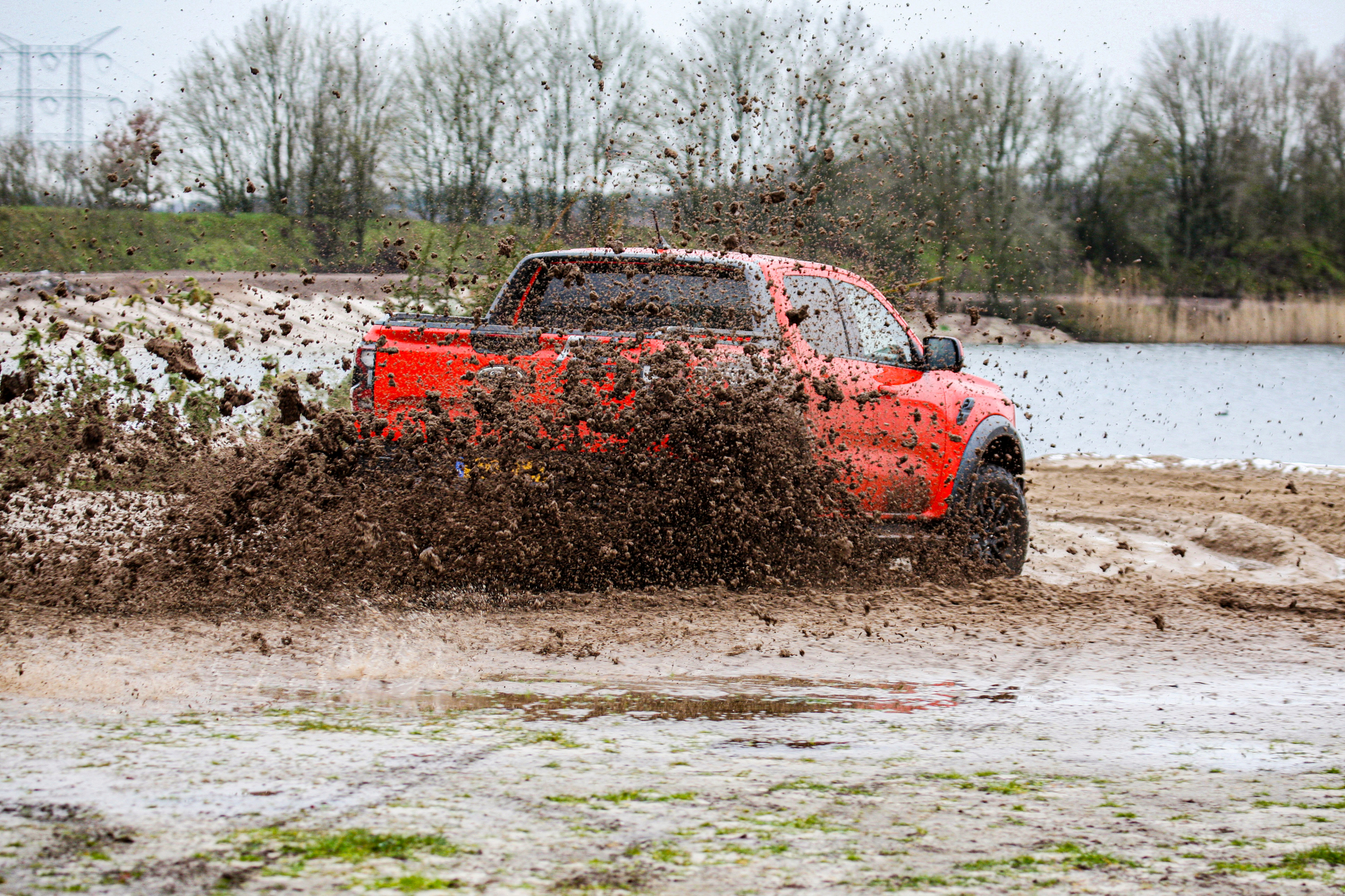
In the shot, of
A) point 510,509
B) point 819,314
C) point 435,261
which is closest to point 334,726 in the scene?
point 510,509

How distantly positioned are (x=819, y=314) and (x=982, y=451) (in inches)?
58.4

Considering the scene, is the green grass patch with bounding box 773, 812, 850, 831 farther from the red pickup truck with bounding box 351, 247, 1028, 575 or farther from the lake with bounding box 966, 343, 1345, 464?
the lake with bounding box 966, 343, 1345, 464

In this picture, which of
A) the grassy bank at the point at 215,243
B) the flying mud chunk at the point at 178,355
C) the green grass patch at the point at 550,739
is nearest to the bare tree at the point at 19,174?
the grassy bank at the point at 215,243

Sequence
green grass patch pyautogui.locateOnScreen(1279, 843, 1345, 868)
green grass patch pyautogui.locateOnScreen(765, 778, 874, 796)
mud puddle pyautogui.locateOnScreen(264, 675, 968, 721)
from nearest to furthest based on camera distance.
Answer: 1. green grass patch pyautogui.locateOnScreen(1279, 843, 1345, 868)
2. green grass patch pyautogui.locateOnScreen(765, 778, 874, 796)
3. mud puddle pyautogui.locateOnScreen(264, 675, 968, 721)

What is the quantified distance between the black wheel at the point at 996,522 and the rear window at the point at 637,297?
2.04 m

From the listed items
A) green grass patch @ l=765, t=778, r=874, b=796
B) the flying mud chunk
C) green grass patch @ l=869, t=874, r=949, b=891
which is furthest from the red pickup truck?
green grass patch @ l=869, t=874, r=949, b=891

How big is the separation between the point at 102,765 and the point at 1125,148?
23.7 m

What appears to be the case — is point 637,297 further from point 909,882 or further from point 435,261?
point 435,261

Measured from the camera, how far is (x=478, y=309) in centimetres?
1103

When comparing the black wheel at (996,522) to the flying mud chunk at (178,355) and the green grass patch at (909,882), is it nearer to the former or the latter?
the green grass patch at (909,882)

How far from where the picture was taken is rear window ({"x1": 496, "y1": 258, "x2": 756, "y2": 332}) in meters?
6.38

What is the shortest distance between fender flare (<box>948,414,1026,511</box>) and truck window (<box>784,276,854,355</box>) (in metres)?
1.07

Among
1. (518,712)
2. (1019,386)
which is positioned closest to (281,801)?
(518,712)

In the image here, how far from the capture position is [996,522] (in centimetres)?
756
